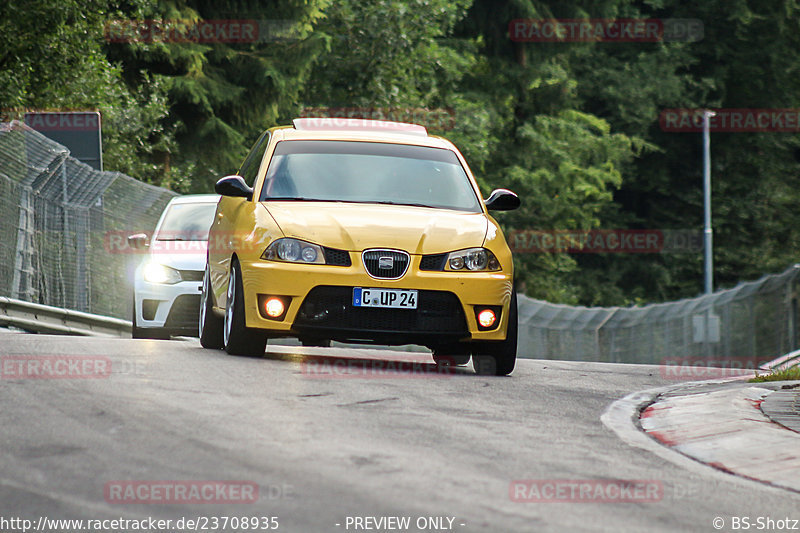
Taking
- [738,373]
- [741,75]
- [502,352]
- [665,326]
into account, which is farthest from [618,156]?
[502,352]

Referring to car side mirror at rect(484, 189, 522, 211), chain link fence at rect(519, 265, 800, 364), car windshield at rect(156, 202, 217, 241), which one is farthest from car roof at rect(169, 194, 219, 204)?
chain link fence at rect(519, 265, 800, 364)

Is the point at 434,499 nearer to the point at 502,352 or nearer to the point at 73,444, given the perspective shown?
the point at 73,444

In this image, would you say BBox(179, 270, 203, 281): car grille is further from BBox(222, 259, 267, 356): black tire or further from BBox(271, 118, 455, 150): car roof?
BBox(222, 259, 267, 356): black tire

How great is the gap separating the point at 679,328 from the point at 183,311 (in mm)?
10753

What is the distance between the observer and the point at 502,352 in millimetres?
10734

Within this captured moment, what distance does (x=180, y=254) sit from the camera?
15.2 meters

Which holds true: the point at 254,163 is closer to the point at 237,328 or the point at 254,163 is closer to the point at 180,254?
the point at 237,328

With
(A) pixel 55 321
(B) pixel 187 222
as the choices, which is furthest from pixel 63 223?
(B) pixel 187 222

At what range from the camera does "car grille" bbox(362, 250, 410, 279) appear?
32.9 feet

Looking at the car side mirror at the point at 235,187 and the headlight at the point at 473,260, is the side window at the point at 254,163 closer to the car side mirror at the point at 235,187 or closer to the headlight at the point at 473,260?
the car side mirror at the point at 235,187

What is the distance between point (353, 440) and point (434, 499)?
1.35 meters

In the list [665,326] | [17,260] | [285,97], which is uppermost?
[285,97]

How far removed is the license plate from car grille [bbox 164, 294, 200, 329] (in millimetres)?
5386

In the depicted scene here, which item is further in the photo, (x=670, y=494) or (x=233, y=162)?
(x=233, y=162)
